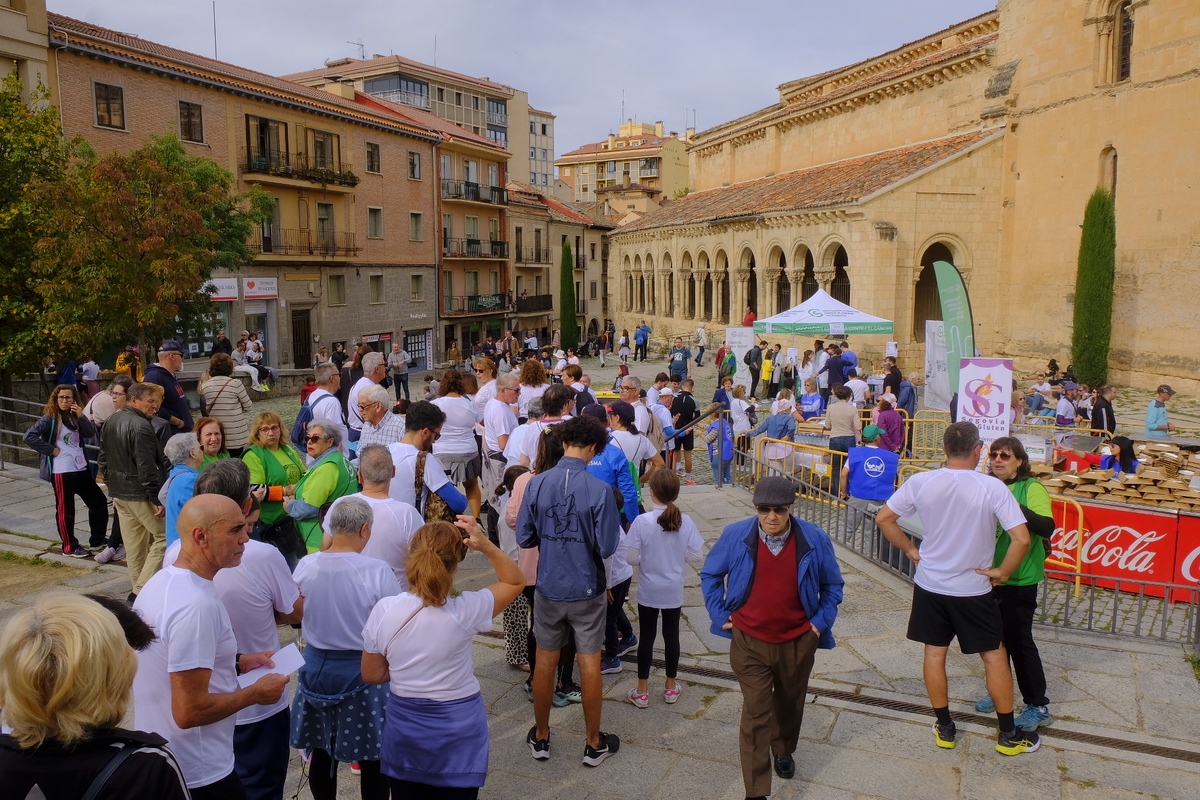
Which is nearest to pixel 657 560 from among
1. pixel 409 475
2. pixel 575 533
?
pixel 575 533

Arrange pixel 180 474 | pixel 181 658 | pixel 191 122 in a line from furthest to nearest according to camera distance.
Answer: pixel 191 122 → pixel 180 474 → pixel 181 658

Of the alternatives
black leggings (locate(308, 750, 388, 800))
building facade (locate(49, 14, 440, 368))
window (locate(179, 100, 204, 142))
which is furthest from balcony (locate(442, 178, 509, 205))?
black leggings (locate(308, 750, 388, 800))

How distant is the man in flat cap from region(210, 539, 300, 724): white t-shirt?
2063mm

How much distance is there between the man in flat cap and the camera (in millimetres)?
4070

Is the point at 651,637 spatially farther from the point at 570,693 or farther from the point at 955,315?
the point at 955,315

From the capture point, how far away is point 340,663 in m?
3.70

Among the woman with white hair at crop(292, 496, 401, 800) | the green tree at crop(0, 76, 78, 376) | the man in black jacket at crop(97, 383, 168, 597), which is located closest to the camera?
the woman with white hair at crop(292, 496, 401, 800)

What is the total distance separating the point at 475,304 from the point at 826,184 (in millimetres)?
17843

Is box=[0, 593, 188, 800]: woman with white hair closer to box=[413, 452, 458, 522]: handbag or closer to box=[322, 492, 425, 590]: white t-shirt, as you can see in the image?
box=[322, 492, 425, 590]: white t-shirt

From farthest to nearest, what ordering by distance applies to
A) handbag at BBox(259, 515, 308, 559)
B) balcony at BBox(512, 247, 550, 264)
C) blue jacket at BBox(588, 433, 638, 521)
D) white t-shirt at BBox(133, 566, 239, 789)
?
balcony at BBox(512, 247, 550, 264) → handbag at BBox(259, 515, 308, 559) → blue jacket at BBox(588, 433, 638, 521) → white t-shirt at BBox(133, 566, 239, 789)

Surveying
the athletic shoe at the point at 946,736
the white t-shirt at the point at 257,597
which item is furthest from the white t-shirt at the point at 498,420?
the athletic shoe at the point at 946,736

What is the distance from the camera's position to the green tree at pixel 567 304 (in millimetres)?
44906

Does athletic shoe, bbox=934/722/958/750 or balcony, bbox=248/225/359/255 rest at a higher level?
balcony, bbox=248/225/359/255

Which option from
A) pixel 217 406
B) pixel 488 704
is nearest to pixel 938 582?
pixel 488 704
